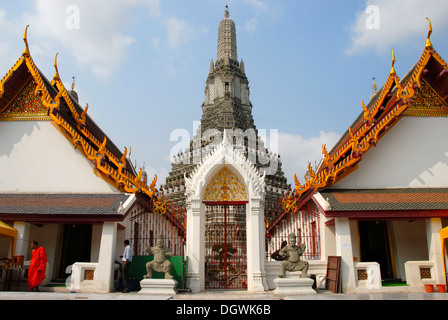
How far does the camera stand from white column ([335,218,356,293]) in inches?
336

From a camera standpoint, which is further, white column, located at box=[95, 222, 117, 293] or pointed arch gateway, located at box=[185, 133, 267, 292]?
pointed arch gateway, located at box=[185, 133, 267, 292]

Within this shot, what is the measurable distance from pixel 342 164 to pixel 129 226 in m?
6.09

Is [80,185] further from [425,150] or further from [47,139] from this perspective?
[425,150]

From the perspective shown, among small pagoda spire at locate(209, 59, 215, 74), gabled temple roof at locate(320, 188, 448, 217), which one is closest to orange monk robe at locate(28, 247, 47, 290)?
gabled temple roof at locate(320, 188, 448, 217)

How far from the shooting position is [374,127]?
9992mm

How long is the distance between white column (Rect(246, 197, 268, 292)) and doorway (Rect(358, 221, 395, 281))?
128 inches

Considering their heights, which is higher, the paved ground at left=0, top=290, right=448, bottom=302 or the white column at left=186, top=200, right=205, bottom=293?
the white column at left=186, top=200, right=205, bottom=293

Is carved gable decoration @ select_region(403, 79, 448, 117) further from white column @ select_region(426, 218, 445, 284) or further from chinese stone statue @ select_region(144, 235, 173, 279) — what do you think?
chinese stone statue @ select_region(144, 235, 173, 279)

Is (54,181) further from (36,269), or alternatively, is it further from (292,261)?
(292,261)

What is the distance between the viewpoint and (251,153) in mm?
28438

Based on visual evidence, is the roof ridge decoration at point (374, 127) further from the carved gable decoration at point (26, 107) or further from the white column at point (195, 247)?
the carved gable decoration at point (26, 107)

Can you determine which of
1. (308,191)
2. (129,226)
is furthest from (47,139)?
(308,191)

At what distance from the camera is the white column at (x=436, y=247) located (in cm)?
867
